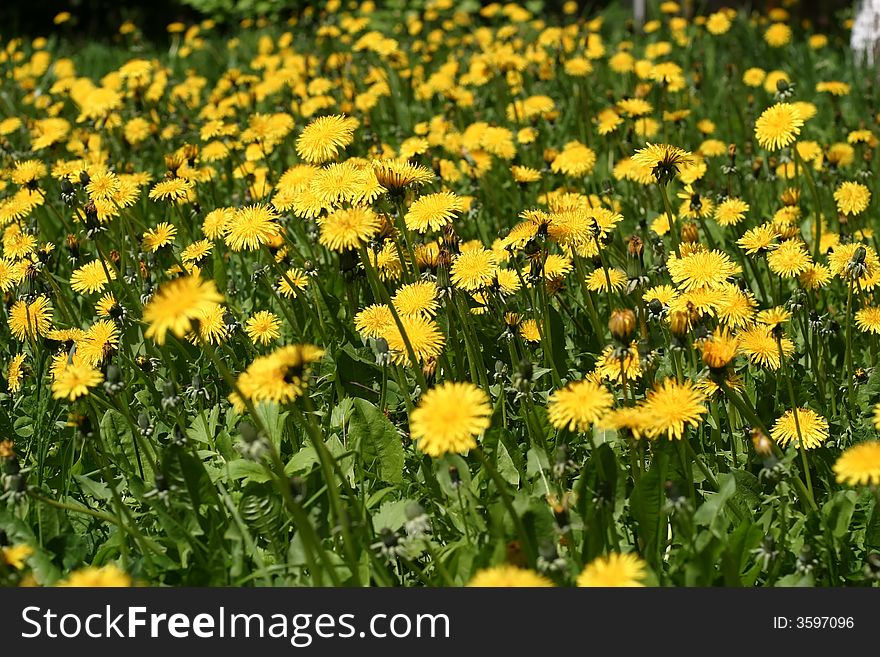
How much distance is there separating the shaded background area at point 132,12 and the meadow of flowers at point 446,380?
17.5ft

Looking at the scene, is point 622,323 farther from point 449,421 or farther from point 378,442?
point 378,442

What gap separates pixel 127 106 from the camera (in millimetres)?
4738

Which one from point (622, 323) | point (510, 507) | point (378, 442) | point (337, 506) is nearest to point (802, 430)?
point (622, 323)

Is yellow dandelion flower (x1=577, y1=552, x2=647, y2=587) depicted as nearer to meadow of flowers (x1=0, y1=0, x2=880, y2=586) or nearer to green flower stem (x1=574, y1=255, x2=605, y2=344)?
meadow of flowers (x1=0, y1=0, x2=880, y2=586)

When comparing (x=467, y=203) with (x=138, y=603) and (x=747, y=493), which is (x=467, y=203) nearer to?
(x=747, y=493)

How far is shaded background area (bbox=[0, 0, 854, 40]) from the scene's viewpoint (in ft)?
28.3

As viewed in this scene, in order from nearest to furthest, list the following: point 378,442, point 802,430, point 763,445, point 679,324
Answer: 1. point 763,445
2. point 679,324
3. point 802,430
4. point 378,442

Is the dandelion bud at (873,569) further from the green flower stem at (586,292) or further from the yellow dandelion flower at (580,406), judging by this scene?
the green flower stem at (586,292)

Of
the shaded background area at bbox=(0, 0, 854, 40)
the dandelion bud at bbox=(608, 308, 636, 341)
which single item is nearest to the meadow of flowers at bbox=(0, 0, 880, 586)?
the dandelion bud at bbox=(608, 308, 636, 341)

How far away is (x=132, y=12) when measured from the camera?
30.1ft

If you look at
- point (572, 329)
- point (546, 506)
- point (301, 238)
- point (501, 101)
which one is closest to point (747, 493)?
point (546, 506)

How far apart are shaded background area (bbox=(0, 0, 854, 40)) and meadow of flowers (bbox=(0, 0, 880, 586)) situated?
5344 mm

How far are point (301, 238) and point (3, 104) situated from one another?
2.75m

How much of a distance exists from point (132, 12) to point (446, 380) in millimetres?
8172
